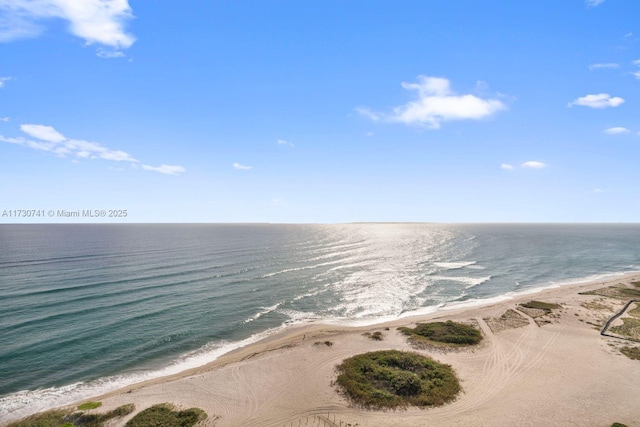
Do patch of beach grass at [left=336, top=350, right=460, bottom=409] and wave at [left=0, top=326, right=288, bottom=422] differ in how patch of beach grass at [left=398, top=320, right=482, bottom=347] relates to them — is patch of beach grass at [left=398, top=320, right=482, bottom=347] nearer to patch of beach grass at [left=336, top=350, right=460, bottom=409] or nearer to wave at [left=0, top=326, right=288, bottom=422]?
patch of beach grass at [left=336, top=350, right=460, bottom=409]

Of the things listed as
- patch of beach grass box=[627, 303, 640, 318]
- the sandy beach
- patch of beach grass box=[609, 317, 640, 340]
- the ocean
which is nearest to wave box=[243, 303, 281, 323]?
the ocean

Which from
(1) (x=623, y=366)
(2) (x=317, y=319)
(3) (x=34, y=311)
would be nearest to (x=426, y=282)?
(2) (x=317, y=319)

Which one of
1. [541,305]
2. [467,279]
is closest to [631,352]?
[541,305]

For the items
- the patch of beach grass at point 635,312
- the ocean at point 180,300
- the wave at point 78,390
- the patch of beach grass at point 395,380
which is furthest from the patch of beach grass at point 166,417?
the patch of beach grass at point 635,312

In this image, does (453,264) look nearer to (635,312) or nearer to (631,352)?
(635,312)

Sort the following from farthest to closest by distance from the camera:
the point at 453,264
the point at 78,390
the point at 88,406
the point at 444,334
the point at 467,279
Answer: the point at 453,264, the point at 467,279, the point at 444,334, the point at 78,390, the point at 88,406

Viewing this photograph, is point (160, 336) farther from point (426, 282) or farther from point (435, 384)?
point (426, 282)
